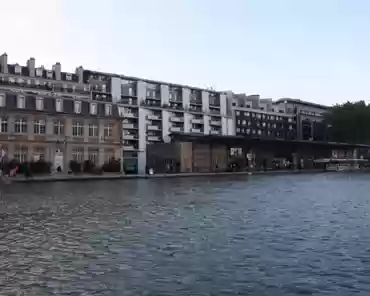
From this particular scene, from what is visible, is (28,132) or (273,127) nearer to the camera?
(28,132)

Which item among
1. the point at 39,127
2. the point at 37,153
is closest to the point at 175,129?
the point at 39,127

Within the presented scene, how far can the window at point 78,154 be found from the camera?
8600cm

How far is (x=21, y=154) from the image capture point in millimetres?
80562

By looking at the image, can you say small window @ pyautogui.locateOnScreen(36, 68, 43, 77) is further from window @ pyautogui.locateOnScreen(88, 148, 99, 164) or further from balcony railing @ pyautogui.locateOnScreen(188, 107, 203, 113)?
balcony railing @ pyautogui.locateOnScreen(188, 107, 203, 113)

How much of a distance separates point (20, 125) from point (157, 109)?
68007 millimetres

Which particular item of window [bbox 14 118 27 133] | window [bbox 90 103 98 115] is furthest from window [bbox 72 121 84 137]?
window [bbox 14 118 27 133]

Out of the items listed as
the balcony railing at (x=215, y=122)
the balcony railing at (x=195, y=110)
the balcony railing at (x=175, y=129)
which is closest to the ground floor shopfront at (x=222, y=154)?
the balcony railing at (x=215, y=122)

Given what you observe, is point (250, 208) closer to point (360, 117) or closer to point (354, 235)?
point (354, 235)

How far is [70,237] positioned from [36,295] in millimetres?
7122

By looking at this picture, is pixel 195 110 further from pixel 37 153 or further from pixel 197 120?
pixel 37 153

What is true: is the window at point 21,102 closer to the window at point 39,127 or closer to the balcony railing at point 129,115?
the window at point 39,127

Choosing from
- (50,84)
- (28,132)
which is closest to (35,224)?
(28,132)

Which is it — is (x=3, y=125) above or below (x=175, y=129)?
below

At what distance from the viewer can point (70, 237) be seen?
16.9 metres
